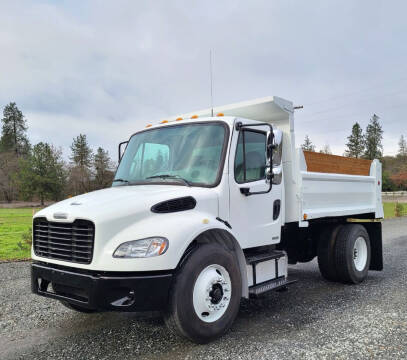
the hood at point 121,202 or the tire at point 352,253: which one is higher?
the hood at point 121,202

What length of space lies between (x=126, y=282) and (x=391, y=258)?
827 centimetres

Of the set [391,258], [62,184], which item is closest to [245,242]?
[391,258]

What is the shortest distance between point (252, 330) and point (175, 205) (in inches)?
71.0

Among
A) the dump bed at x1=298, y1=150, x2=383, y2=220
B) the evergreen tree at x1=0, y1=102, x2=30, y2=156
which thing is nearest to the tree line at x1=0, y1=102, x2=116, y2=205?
the evergreen tree at x1=0, y1=102, x2=30, y2=156

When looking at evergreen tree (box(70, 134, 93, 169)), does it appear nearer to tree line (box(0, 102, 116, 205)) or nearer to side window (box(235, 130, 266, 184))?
tree line (box(0, 102, 116, 205))

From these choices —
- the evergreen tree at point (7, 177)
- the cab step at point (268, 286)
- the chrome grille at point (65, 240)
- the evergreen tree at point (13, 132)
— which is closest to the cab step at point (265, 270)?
the cab step at point (268, 286)

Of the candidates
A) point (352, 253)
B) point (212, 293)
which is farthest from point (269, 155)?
point (352, 253)

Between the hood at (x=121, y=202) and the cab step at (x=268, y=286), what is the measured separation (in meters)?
1.17

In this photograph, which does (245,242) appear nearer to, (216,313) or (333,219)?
(216,313)

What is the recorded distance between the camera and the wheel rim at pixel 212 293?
398cm

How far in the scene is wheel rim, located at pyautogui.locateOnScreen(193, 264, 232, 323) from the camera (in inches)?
157

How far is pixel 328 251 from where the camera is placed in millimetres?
6922

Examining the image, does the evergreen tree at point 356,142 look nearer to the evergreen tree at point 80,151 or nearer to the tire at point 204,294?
the evergreen tree at point 80,151

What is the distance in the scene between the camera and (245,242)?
15.9 ft
